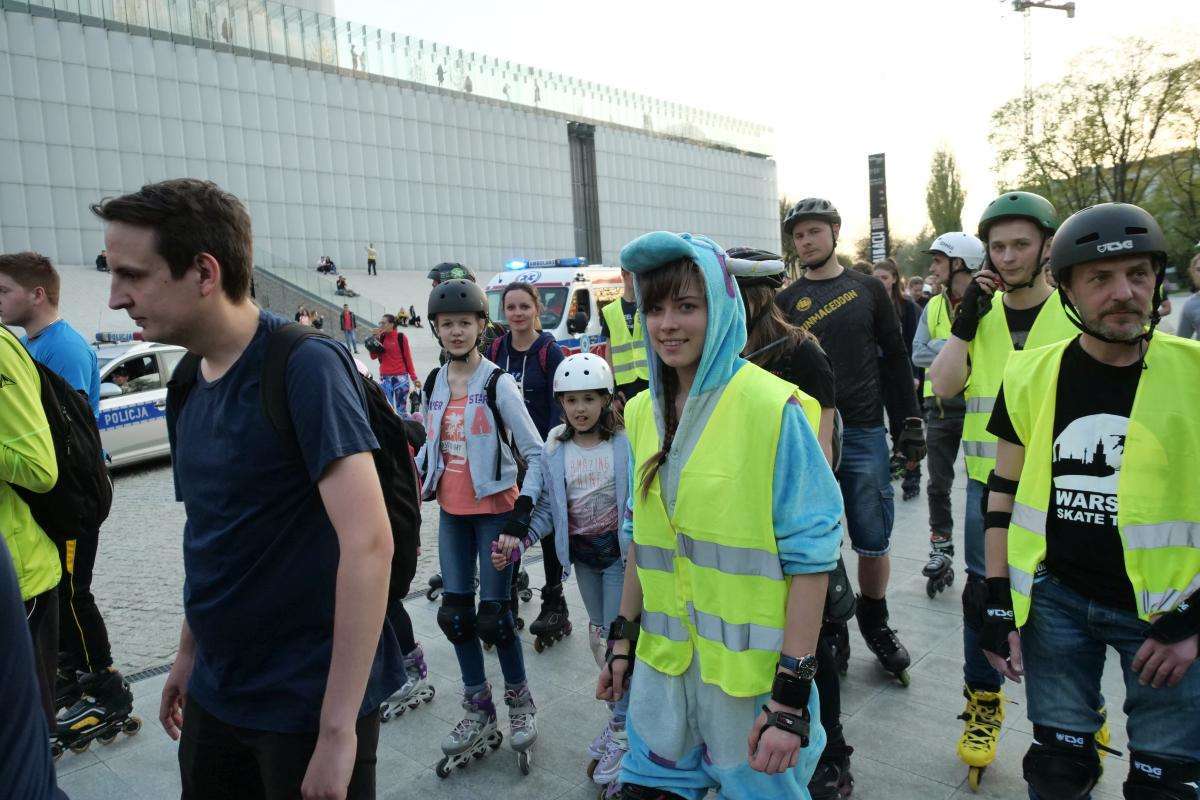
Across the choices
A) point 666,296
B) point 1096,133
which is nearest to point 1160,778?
point 666,296

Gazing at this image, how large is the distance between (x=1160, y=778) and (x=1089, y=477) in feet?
2.61

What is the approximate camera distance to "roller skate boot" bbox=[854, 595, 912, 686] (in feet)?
13.5

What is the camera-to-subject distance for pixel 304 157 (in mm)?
50906

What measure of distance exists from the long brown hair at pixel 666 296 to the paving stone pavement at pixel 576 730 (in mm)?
1912

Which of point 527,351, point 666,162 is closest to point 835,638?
point 527,351

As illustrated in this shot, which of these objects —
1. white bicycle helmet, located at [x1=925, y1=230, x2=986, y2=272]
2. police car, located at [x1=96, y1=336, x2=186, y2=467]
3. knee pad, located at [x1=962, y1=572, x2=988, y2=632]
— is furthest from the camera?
police car, located at [x1=96, y1=336, x2=186, y2=467]

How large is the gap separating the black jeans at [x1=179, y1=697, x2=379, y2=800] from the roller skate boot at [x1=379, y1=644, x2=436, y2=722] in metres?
2.05

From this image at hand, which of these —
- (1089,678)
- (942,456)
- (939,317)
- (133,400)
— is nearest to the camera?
(1089,678)

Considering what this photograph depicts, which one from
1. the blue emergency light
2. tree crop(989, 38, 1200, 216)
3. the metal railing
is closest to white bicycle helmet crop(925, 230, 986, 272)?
the blue emergency light

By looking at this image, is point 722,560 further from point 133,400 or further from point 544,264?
point 544,264

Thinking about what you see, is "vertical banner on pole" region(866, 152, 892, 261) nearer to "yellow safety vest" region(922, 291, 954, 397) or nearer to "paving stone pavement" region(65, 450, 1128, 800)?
"yellow safety vest" region(922, 291, 954, 397)

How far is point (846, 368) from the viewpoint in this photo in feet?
14.0

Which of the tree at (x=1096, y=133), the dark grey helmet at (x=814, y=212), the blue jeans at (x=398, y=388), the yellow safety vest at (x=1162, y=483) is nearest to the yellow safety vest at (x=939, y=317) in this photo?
the dark grey helmet at (x=814, y=212)

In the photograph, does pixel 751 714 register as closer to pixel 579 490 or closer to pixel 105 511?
pixel 579 490
